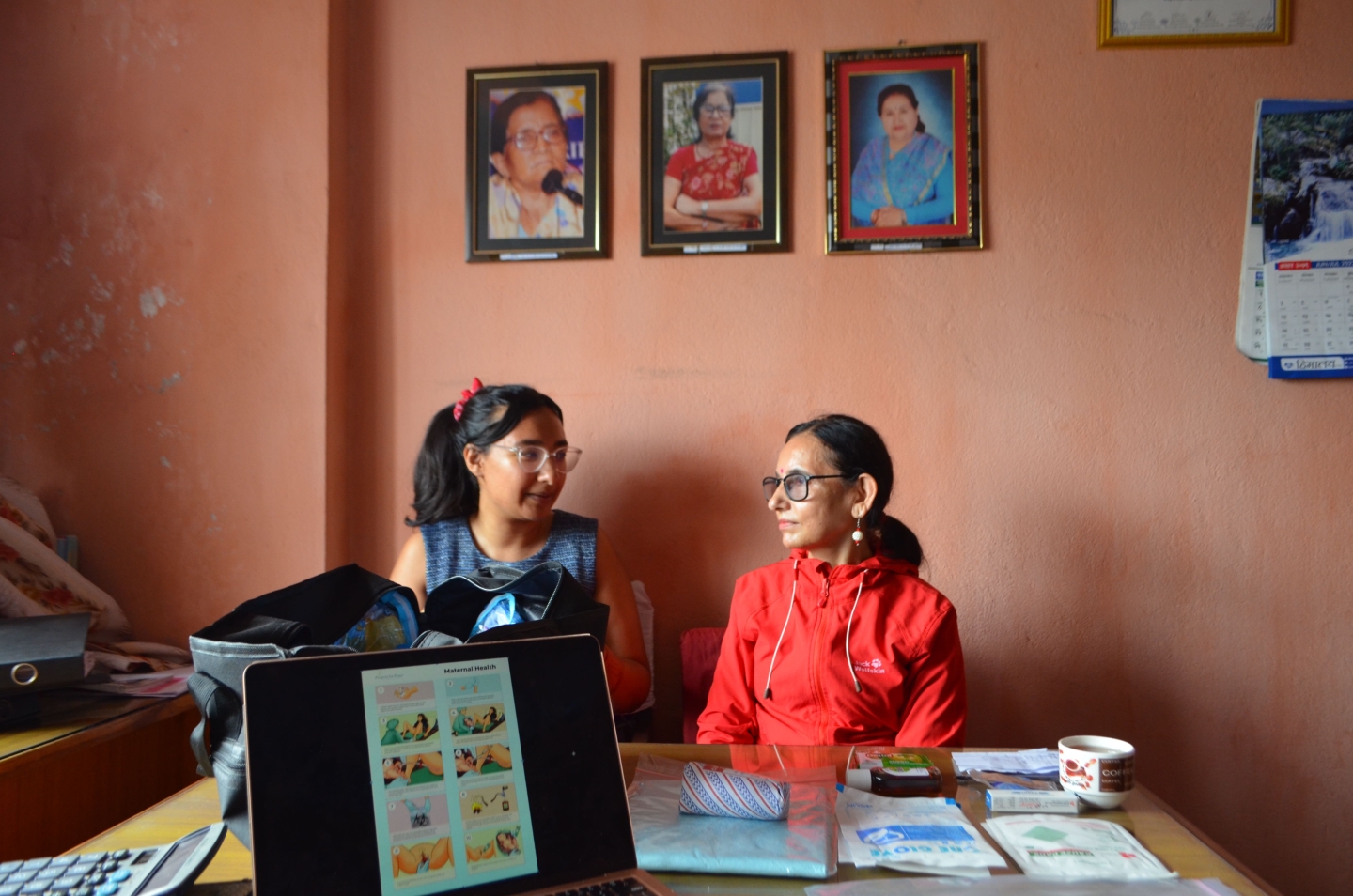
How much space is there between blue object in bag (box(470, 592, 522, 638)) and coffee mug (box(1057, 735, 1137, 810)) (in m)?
0.81

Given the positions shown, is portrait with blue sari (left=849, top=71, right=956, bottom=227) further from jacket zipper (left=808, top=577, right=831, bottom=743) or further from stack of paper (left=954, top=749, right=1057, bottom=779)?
stack of paper (left=954, top=749, right=1057, bottom=779)

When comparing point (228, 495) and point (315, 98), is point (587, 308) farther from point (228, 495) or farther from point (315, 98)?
point (228, 495)

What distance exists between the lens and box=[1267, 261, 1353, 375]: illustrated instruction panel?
210cm

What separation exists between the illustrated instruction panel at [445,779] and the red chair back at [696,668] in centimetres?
126

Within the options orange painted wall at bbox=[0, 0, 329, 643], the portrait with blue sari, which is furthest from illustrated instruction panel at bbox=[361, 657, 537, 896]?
the portrait with blue sari

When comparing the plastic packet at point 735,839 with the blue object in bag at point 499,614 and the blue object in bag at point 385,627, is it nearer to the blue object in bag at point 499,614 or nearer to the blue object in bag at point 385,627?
the blue object in bag at point 499,614

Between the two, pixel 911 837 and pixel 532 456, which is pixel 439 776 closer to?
pixel 911 837

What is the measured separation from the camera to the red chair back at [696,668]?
2131mm

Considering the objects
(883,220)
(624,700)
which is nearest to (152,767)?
(624,700)

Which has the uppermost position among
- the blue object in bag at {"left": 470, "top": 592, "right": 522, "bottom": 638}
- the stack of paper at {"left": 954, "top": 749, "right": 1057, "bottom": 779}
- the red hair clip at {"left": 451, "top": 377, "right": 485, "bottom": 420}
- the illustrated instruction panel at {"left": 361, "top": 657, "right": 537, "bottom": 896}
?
the red hair clip at {"left": 451, "top": 377, "right": 485, "bottom": 420}

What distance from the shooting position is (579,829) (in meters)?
0.91

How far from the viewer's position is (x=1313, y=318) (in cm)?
211

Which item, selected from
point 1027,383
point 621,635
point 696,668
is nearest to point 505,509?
point 621,635

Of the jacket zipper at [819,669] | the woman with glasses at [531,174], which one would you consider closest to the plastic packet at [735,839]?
the jacket zipper at [819,669]
